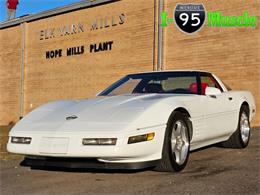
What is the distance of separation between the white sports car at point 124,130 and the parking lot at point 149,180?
0.67ft

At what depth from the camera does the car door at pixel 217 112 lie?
5645mm

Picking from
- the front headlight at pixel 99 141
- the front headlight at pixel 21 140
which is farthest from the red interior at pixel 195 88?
the front headlight at pixel 21 140

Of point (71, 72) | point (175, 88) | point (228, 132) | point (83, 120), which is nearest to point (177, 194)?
point (83, 120)

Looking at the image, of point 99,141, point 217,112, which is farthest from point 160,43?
point 99,141

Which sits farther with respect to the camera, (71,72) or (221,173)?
(71,72)

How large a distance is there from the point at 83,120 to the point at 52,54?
15.6 m

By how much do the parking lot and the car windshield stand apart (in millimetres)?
1019

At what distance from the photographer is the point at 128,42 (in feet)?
52.6

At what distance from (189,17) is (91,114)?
32.7ft

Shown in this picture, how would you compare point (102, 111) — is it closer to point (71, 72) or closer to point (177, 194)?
point (177, 194)

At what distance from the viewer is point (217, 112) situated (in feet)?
19.3

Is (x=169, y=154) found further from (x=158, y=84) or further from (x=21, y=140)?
(x=21, y=140)

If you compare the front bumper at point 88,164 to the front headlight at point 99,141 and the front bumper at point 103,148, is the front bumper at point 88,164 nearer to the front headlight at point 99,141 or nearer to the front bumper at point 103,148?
the front bumper at point 103,148

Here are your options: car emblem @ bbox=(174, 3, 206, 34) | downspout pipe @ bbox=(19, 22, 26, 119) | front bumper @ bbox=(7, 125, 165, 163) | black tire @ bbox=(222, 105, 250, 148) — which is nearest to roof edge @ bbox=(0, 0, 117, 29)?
downspout pipe @ bbox=(19, 22, 26, 119)
